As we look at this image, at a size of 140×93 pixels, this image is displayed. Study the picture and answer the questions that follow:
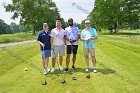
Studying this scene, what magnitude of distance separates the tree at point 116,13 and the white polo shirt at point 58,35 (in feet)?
250

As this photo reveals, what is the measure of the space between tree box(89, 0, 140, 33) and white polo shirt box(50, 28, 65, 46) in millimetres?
76055

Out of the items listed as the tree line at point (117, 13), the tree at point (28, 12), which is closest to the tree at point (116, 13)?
the tree line at point (117, 13)

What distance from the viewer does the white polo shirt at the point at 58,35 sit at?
15.0 meters

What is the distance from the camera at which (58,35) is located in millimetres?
15039

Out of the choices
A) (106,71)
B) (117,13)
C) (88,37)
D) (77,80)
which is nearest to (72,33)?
(88,37)

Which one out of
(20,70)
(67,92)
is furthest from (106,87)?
(20,70)

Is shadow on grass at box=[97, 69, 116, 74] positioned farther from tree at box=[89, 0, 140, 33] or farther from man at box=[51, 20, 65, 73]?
tree at box=[89, 0, 140, 33]

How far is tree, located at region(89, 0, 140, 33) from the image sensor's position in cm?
9047

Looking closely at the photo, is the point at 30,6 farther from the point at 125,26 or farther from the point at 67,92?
the point at 67,92

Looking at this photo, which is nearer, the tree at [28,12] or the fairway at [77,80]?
the fairway at [77,80]

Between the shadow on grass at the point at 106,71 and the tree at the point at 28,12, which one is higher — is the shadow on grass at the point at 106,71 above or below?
below

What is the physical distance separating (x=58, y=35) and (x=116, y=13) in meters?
78.5

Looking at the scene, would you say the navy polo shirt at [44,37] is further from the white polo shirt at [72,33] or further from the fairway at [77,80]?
the fairway at [77,80]

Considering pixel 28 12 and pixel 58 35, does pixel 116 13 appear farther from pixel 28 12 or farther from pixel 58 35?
pixel 58 35
